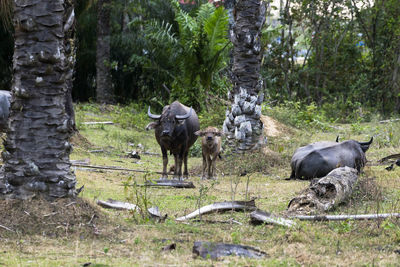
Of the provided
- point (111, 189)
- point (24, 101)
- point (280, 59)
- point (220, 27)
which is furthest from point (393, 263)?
point (280, 59)

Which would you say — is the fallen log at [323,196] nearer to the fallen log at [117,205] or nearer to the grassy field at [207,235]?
the grassy field at [207,235]

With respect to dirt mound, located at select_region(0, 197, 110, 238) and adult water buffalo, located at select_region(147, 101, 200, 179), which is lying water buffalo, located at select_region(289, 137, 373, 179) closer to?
adult water buffalo, located at select_region(147, 101, 200, 179)

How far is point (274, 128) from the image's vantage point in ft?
52.9

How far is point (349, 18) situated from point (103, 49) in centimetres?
1113

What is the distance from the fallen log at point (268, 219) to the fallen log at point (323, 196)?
82 cm

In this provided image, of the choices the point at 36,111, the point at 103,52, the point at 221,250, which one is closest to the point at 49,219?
the point at 36,111

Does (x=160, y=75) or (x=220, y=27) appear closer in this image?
(x=220, y=27)

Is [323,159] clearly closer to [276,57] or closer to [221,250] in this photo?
[221,250]

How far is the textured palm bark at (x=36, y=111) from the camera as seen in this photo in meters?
6.07

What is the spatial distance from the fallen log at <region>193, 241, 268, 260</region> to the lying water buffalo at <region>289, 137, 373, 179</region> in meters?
5.56

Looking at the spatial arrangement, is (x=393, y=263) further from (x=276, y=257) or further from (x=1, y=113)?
(x=1, y=113)

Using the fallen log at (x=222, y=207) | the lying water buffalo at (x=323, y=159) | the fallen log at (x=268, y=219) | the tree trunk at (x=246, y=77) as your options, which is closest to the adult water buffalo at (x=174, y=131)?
the tree trunk at (x=246, y=77)

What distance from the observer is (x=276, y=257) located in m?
5.22

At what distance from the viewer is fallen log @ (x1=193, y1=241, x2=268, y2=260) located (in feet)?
16.8
